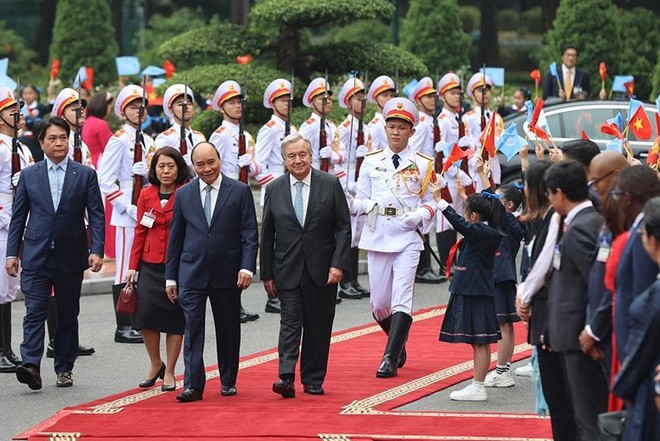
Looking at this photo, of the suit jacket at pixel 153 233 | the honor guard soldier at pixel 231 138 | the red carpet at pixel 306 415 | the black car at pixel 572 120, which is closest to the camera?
the red carpet at pixel 306 415

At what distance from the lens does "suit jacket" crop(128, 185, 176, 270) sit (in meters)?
10.9

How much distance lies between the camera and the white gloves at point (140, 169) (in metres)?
12.9

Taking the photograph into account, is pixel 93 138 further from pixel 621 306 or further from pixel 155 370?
pixel 621 306

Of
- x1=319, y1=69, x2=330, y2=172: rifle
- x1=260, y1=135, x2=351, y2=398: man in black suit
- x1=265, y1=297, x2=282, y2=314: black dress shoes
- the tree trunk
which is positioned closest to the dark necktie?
x1=260, y1=135, x2=351, y2=398: man in black suit

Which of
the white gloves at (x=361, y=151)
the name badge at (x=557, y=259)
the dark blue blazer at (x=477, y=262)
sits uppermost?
the name badge at (x=557, y=259)

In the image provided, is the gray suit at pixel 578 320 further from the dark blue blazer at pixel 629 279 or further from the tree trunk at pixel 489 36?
the tree trunk at pixel 489 36

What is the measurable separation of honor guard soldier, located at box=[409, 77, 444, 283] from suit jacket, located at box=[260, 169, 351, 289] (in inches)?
217

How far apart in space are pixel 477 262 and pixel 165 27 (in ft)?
79.5

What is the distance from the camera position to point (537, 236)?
26.7 ft

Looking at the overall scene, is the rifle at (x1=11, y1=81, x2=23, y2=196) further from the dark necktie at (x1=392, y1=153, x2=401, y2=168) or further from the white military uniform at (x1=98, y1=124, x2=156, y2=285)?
the dark necktie at (x1=392, y1=153, x2=401, y2=168)

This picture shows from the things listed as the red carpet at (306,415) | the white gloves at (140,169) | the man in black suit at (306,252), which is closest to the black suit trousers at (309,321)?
the man in black suit at (306,252)

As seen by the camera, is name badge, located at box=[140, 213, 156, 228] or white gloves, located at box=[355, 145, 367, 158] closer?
name badge, located at box=[140, 213, 156, 228]

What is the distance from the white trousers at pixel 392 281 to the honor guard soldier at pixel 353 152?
3.80 metres

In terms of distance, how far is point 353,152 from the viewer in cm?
1558
